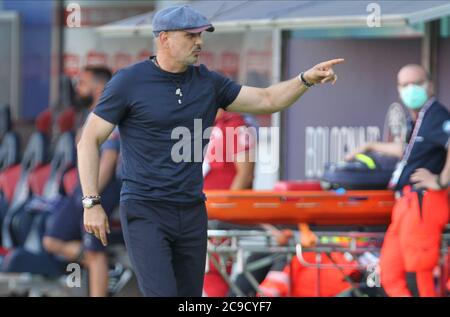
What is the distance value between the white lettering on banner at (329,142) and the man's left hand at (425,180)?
6.56 ft

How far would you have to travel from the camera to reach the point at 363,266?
832cm

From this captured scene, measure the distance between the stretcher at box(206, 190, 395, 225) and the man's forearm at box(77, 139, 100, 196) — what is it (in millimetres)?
2156

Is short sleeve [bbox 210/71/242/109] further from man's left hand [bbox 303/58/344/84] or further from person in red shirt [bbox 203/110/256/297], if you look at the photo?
person in red shirt [bbox 203/110/256/297]

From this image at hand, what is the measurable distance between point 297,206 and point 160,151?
2.39 metres

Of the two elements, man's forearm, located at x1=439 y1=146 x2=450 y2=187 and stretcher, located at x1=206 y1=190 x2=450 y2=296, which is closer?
man's forearm, located at x1=439 y1=146 x2=450 y2=187

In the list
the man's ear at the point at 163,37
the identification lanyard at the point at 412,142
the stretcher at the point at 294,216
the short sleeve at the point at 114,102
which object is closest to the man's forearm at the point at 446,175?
the identification lanyard at the point at 412,142

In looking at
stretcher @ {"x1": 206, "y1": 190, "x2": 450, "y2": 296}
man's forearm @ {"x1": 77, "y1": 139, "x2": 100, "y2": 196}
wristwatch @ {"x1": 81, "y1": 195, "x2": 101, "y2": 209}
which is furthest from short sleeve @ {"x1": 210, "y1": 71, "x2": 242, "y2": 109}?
stretcher @ {"x1": 206, "y1": 190, "x2": 450, "y2": 296}

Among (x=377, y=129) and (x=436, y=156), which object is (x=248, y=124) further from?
(x=377, y=129)

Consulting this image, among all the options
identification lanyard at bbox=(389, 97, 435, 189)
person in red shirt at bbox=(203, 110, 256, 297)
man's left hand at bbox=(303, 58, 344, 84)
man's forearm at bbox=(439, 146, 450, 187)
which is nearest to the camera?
man's left hand at bbox=(303, 58, 344, 84)

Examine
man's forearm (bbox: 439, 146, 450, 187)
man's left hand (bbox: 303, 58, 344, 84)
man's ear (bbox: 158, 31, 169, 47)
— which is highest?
man's ear (bbox: 158, 31, 169, 47)

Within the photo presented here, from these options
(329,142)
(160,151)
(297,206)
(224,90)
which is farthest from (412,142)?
(160,151)

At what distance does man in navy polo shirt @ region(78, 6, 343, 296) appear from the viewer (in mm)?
5750

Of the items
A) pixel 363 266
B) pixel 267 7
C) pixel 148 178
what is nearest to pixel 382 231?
pixel 363 266

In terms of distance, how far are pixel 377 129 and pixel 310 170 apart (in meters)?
0.58
